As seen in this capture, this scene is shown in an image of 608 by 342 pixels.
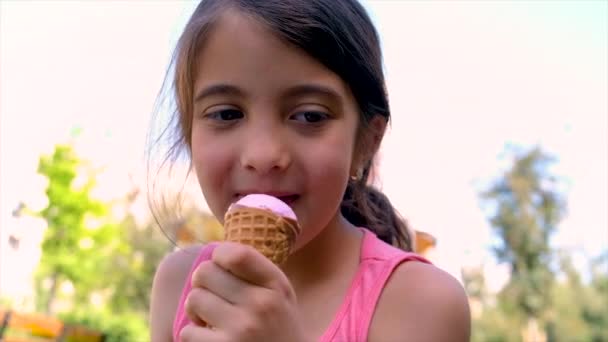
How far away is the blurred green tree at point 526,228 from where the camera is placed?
16422 millimetres

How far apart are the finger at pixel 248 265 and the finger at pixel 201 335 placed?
0.09 m

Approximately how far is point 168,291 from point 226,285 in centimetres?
82

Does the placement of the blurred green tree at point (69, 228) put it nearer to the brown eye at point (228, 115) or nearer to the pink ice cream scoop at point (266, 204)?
the brown eye at point (228, 115)

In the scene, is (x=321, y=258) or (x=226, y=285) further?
(x=321, y=258)

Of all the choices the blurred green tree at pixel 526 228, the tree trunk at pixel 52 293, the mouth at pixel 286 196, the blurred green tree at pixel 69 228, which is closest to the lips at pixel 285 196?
the mouth at pixel 286 196

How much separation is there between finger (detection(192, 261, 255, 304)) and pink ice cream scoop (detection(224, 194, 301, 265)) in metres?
0.10

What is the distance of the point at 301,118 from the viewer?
49.6 inches

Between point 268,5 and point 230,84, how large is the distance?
21 centimetres

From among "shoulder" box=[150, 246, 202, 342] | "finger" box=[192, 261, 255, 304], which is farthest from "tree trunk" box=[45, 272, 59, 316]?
"finger" box=[192, 261, 255, 304]

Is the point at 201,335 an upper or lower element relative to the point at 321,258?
upper

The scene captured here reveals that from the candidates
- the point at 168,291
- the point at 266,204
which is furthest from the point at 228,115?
the point at 168,291

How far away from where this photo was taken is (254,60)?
125cm

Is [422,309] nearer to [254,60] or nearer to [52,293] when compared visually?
[254,60]

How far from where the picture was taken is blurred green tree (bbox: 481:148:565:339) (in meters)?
16.4
